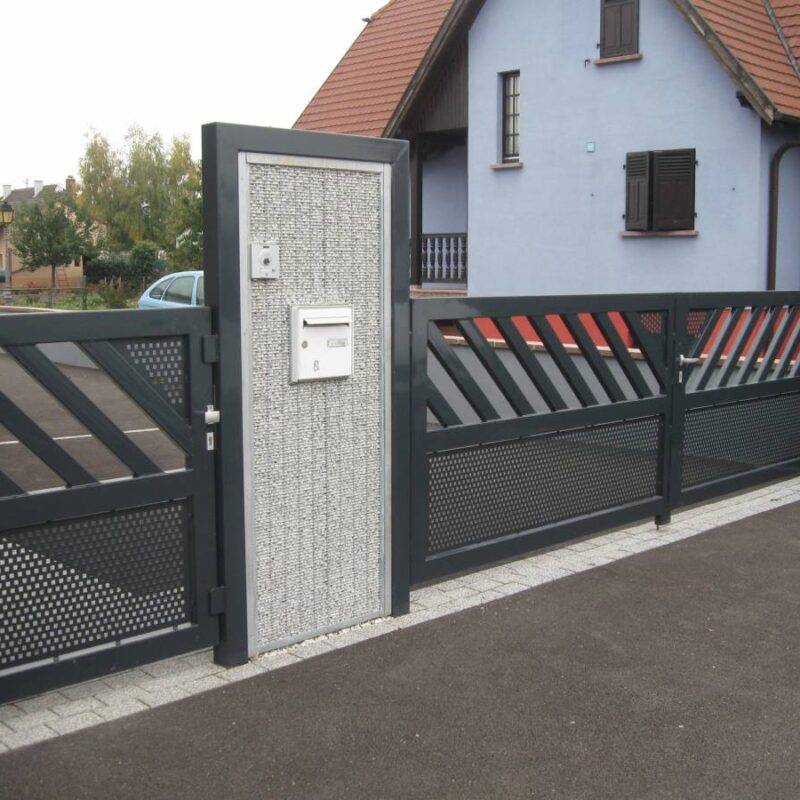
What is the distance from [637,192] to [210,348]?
1442 cm

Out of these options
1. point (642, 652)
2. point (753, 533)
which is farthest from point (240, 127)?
point (753, 533)

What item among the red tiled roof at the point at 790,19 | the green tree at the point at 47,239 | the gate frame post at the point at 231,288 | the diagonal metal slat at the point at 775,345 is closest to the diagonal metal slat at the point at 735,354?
the diagonal metal slat at the point at 775,345

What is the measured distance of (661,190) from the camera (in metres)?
17.7

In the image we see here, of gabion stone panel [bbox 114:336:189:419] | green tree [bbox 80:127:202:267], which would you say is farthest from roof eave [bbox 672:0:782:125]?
green tree [bbox 80:127:202:267]

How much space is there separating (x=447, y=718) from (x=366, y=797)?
0.74m

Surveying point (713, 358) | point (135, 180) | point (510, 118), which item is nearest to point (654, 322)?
point (713, 358)

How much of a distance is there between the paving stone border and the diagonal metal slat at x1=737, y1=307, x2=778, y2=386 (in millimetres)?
1128

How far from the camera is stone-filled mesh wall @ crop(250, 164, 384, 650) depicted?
16.3 ft

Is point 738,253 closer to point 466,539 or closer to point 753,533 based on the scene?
point 753,533

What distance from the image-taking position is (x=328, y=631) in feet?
17.7

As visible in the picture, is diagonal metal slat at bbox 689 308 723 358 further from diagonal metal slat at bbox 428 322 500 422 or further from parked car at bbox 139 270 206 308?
parked car at bbox 139 270 206 308

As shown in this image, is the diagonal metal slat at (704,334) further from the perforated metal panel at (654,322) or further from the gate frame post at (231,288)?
the gate frame post at (231,288)

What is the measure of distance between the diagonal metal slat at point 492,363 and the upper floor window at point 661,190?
39.1ft

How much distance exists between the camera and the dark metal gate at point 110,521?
4.38 metres
